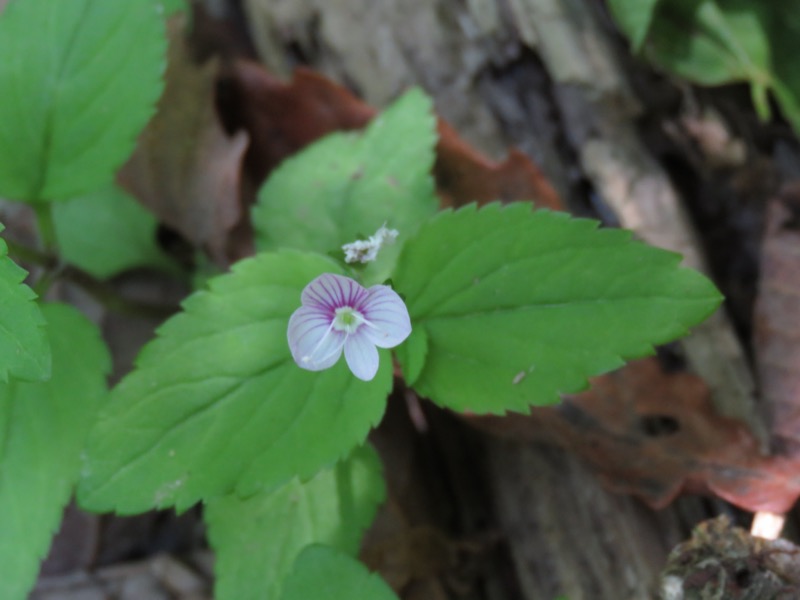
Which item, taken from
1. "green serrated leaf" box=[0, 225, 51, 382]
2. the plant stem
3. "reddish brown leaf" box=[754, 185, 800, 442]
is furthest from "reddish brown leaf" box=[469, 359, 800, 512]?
the plant stem

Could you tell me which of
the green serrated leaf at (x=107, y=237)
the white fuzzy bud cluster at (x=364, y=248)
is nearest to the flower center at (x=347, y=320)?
the white fuzzy bud cluster at (x=364, y=248)

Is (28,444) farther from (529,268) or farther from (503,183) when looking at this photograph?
(503,183)

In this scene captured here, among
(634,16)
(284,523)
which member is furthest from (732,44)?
(284,523)

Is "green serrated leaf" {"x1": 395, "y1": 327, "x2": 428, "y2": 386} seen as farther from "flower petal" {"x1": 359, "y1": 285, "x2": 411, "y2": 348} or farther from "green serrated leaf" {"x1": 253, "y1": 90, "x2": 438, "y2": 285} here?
"green serrated leaf" {"x1": 253, "y1": 90, "x2": 438, "y2": 285}

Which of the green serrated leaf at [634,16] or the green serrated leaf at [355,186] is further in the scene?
the green serrated leaf at [634,16]

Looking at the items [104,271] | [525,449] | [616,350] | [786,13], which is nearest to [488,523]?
[525,449]

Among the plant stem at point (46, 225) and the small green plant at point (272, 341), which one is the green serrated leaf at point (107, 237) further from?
the small green plant at point (272, 341)

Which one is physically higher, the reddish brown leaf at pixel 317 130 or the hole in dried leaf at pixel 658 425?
the reddish brown leaf at pixel 317 130

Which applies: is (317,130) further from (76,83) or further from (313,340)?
(313,340)
